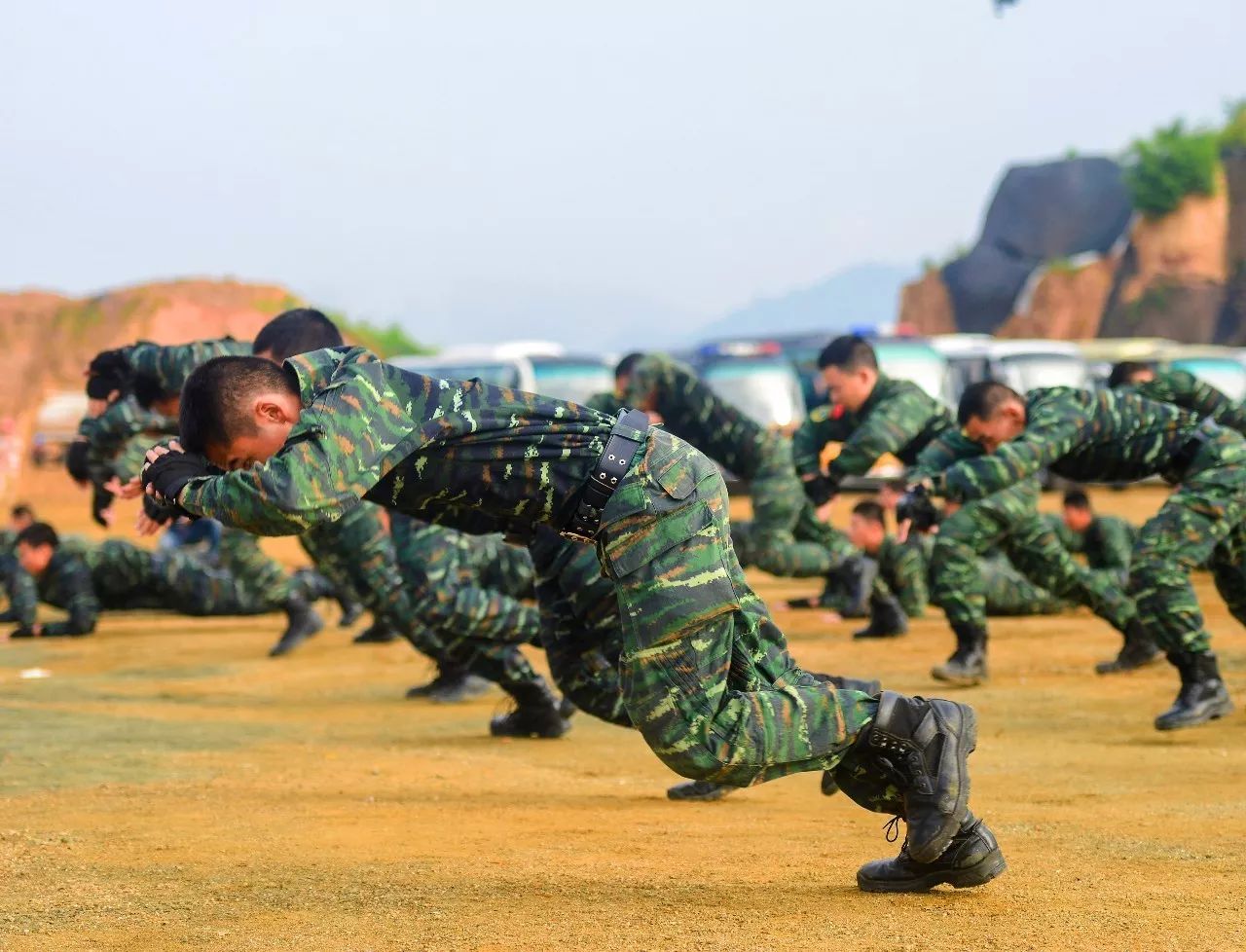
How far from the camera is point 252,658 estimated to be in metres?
10.2

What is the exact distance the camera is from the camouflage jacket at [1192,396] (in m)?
8.02

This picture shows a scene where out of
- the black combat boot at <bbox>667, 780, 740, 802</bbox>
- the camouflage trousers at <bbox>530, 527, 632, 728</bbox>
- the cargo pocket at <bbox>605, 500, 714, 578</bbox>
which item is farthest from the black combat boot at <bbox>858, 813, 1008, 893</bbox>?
the black combat boot at <bbox>667, 780, 740, 802</bbox>

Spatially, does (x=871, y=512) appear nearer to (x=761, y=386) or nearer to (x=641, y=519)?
(x=641, y=519)

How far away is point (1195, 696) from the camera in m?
6.84

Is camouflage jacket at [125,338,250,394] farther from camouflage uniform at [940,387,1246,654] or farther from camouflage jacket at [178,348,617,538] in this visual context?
camouflage jacket at [178,348,617,538]

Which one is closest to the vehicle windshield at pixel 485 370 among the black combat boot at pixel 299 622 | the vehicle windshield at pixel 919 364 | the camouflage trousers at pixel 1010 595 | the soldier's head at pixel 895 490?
the vehicle windshield at pixel 919 364

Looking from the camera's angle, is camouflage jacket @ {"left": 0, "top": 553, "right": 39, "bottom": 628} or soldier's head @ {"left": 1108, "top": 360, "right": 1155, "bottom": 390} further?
camouflage jacket @ {"left": 0, "top": 553, "right": 39, "bottom": 628}

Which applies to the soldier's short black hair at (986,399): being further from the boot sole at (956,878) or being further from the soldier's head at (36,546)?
the soldier's head at (36,546)

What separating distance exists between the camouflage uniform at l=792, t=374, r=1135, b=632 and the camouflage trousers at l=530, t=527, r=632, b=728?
11.7 ft

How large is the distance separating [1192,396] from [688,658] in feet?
16.5

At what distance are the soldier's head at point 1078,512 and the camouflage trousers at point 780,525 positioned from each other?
1.53m

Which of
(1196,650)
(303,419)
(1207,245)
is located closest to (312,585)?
(1196,650)

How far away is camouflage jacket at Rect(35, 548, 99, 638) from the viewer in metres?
11.3

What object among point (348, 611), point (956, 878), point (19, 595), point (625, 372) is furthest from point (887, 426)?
point (19, 595)
